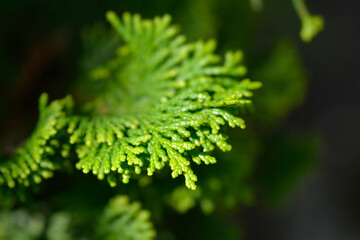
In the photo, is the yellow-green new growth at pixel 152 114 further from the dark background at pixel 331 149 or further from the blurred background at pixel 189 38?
the dark background at pixel 331 149

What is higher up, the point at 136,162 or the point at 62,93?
the point at 62,93

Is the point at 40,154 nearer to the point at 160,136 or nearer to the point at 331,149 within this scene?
the point at 160,136

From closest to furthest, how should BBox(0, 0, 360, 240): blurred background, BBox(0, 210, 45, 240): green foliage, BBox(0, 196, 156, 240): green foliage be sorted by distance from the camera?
1. BBox(0, 196, 156, 240): green foliage
2. BBox(0, 210, 45, 240): green foliage
3. BBox(0, 0, 360, 240): blurred background

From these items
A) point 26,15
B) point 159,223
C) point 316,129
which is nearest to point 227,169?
point 159,223

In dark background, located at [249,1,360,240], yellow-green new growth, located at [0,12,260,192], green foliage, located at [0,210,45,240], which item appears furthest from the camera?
dark background, located at [249,1,360,240]

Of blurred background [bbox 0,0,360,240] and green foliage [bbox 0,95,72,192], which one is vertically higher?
blurred background [bbox 0,0,360,240]

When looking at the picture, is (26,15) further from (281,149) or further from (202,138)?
(281,149)

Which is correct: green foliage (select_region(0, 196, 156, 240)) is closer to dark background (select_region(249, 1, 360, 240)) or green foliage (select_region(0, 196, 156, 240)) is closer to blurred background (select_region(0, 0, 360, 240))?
blurred background (select_region(0, 0, 360, 240))

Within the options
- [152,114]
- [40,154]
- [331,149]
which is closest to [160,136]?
[152,114]

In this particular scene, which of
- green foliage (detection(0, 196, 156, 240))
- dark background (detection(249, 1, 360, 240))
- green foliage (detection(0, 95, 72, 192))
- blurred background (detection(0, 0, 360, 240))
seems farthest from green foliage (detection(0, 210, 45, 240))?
dark background (detection(249, 1, 360, 240))

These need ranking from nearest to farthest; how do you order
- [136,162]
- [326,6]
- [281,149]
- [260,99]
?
[136,162], [260,99], [281,149], [326,6]

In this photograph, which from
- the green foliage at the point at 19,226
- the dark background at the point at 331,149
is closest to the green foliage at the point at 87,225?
the green foliage at the point at 19,226
